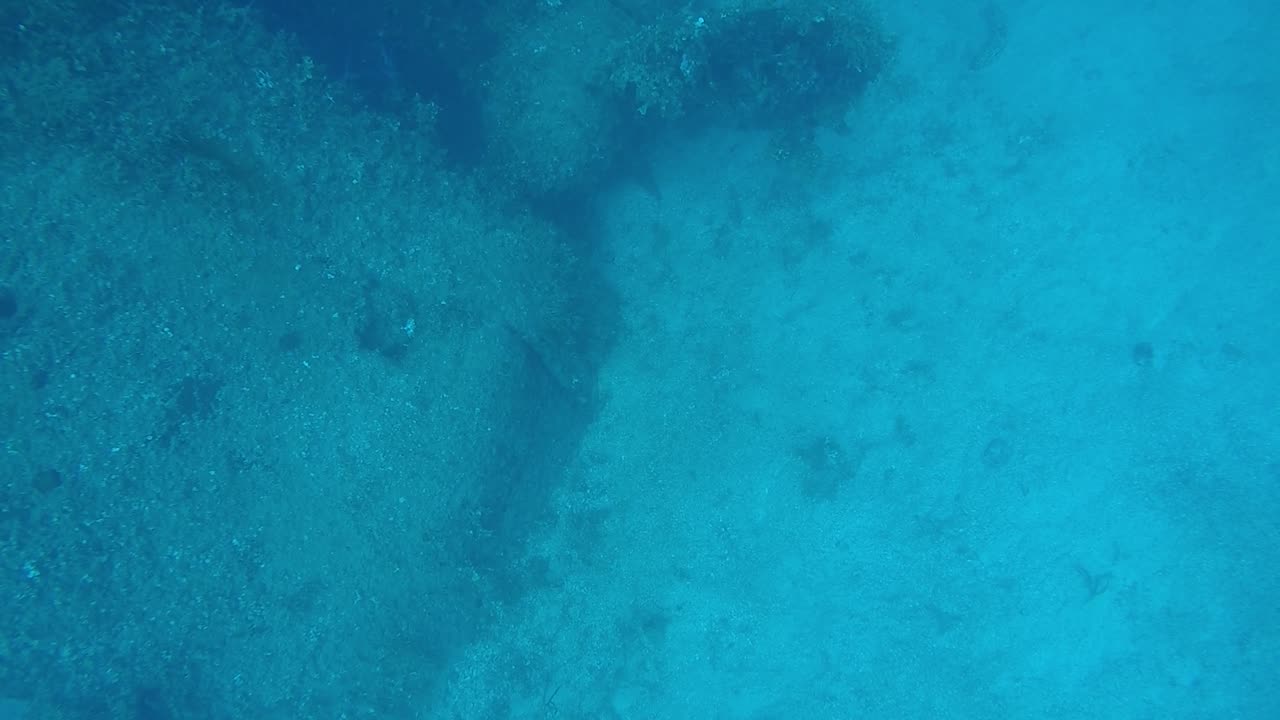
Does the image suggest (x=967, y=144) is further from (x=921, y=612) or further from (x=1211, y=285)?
(x=921, y=612)

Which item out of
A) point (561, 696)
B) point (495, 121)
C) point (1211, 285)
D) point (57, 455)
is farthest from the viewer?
point (1211, 285)

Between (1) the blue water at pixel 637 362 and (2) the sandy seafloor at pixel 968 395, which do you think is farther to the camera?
(2) the sandy seafloor at pixel 968 395

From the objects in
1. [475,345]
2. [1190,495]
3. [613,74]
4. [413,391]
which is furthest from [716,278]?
[1190,495]

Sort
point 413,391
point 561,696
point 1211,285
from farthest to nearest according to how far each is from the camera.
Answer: point 1211,285 → point 561,696 → point 413,391

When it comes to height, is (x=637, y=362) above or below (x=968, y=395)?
above

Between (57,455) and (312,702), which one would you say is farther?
(312,702)

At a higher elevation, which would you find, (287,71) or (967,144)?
(287,71)

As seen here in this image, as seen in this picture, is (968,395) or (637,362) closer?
(637,362)

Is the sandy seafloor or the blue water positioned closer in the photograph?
the blue water
